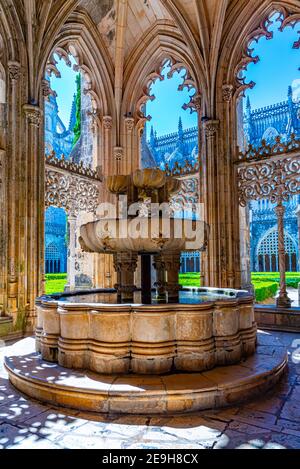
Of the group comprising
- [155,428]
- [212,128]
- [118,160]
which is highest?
[212,128]

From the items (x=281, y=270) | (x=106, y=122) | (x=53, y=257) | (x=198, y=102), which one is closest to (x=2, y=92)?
(x=106, y=122)

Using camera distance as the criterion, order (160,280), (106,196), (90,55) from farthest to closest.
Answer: (106,196), (90,55), (160,280)

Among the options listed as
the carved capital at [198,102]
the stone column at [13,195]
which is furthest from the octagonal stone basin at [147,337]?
the carved capital at [198,102]

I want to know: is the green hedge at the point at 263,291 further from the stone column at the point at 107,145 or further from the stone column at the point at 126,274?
the stone column at the point at 126,274

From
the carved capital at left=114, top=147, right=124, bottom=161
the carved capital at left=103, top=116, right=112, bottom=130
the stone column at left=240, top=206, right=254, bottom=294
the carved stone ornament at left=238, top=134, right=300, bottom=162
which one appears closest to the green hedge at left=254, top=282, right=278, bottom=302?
the stone column at left=240, top=206, right=254, bottom=294

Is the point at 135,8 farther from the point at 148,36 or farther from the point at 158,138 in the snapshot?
the point at 158,138

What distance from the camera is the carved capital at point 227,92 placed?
301 inches

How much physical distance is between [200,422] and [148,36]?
9424mm

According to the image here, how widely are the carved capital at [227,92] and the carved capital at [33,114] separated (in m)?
4.17

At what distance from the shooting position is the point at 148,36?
29.5 feet

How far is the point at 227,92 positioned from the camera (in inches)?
302

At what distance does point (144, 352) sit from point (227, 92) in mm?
6630

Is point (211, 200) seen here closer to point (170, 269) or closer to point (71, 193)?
point (71, 193)
